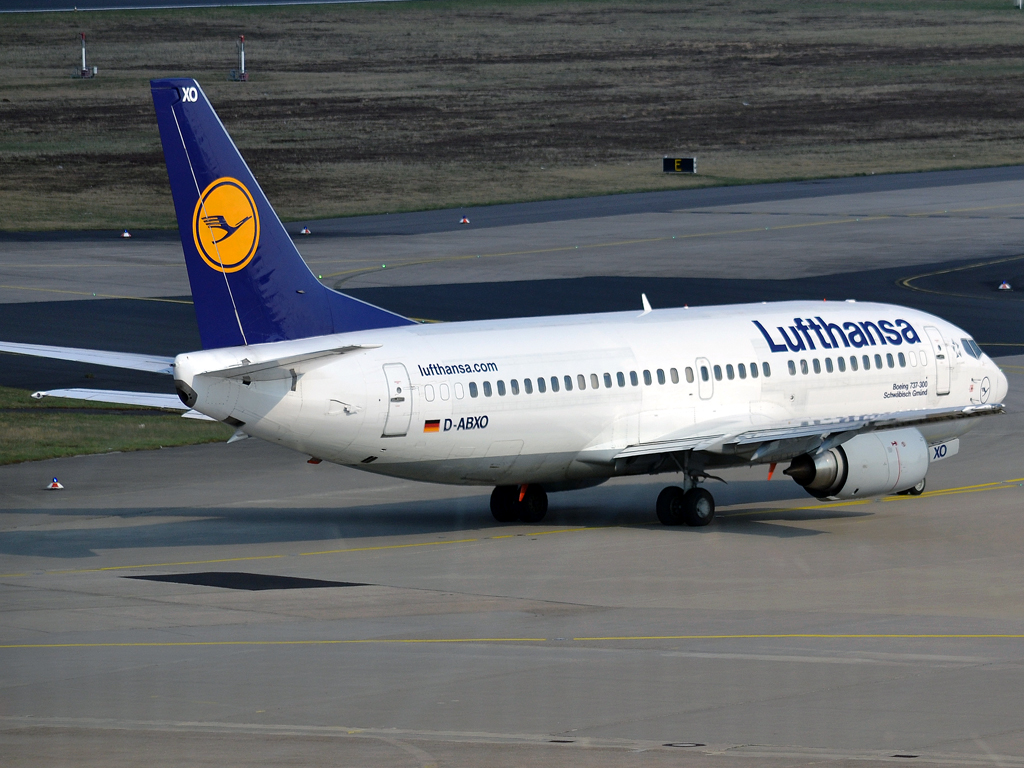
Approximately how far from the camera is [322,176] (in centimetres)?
11200

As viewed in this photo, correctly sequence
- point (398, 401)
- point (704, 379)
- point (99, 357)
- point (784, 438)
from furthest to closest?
point (704, 379), point (784, 438), point (99, 357), point (398, 401)

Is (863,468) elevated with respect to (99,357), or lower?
lower

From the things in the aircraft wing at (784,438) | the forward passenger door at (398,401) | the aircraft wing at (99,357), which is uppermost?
the aircraft wing at (99,357)

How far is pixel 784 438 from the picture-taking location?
38.0m

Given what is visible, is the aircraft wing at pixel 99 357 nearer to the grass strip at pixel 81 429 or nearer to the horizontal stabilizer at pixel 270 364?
the horizontal stabilizer at pixel 270 364

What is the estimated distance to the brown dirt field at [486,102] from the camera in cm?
11119

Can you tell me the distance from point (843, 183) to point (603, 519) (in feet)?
246

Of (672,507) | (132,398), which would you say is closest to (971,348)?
(672,507)

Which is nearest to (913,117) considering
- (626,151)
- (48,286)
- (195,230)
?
(626,151)

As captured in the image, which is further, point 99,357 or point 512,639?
point 99,357

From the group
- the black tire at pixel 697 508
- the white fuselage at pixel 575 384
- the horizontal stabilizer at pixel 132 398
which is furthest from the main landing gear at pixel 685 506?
the horizontal stabilizer at pixel 132 398

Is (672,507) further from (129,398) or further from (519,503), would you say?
(129,398)

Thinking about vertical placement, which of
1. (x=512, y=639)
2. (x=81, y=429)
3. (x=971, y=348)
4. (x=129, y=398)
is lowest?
(x=512, y=639)

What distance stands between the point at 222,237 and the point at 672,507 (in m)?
11.8
